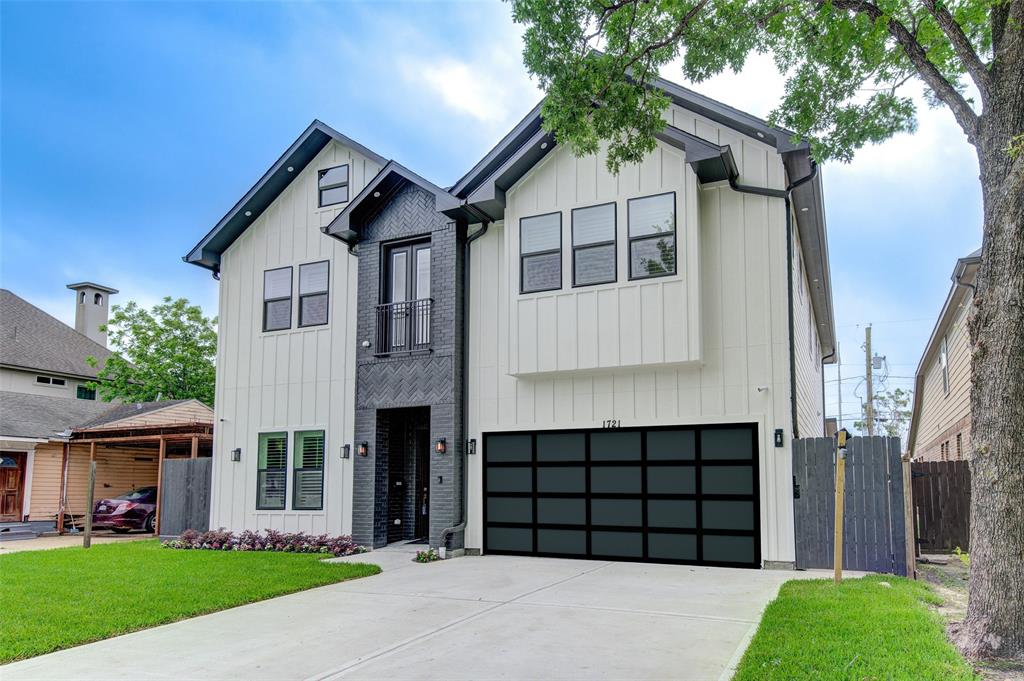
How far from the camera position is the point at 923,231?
48094 mm

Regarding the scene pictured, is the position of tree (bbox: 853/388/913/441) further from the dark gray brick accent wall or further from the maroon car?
the maroon car

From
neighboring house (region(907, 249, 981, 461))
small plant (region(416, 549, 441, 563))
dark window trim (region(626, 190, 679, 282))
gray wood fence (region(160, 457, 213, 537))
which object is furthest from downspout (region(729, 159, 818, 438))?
gray wood fence (region(160, 457, 213, 537))

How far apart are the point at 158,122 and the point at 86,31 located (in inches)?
319

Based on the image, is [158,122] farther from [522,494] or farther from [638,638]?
[638,638]

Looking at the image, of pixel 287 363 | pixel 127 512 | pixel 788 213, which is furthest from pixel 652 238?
pixel 127 512

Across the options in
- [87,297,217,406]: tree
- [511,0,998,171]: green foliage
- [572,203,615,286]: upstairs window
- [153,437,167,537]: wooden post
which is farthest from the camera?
[87,297,217,406]: tree

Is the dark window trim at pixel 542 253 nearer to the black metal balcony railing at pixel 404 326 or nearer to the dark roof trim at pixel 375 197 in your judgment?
the dark roof trim at pixel 375 197

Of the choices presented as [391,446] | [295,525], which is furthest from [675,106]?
[295,525]

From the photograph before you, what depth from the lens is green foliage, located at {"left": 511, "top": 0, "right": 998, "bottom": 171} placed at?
8.12 meters

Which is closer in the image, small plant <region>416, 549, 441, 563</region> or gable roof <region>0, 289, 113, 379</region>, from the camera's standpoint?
small plant <region>416, 549, 441, 563</region>

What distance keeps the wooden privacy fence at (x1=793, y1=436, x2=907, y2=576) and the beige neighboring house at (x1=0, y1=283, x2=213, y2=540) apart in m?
13.6

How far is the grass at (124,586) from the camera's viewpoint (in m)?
6.95

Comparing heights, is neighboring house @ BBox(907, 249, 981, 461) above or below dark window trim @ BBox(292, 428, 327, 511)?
above

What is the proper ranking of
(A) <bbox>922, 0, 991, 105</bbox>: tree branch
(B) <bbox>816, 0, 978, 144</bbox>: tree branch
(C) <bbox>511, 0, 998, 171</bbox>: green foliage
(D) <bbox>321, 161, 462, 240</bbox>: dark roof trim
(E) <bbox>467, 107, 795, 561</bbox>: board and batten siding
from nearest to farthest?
(A) <bbox>922, 0, 991, 105</bbox>: tree branch < (B) <bbox>816, 0, 978, 144</bbox>: tree branch < (C) <bbox>511, 0, 998, 171</bbox>: green foliage < (E) <bbox>467, 107, 795, 561</bbox>: board and batten siding < (D) <bbox>321, 161, 462, 240</bbox>: dark roof trim
